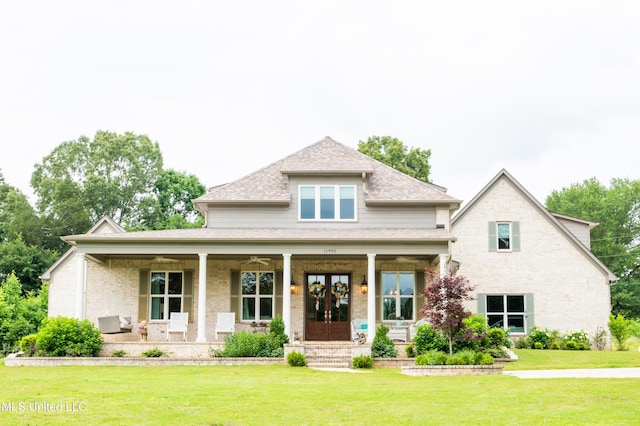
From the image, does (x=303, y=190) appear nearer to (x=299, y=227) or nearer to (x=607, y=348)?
(x=299, y=227)

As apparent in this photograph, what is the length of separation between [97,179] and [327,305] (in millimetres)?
32974

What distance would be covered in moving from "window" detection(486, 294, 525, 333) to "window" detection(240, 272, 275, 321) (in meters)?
8.49

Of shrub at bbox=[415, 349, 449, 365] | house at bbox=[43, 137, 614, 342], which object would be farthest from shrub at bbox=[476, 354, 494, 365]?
house at bbox=[43, 137, 614, 342]

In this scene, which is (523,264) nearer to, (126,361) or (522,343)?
(522,343)

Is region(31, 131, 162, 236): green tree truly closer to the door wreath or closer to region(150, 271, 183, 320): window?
region(150, 271, 183, 320): window

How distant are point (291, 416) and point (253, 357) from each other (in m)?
10.1

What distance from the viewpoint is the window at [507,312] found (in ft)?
91.2

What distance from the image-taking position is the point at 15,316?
103ft

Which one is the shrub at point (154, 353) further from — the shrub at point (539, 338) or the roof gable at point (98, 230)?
the shrub at point (539, 338)

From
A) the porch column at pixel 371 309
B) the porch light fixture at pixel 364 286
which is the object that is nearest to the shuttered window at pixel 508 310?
the porch light fixture at pixel 364 286

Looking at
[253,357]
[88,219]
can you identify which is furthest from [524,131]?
[88,219]

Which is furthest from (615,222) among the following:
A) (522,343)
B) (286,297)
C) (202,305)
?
(202,305)

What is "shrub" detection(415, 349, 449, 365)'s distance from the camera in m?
18.3

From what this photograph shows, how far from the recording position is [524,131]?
34.1m
